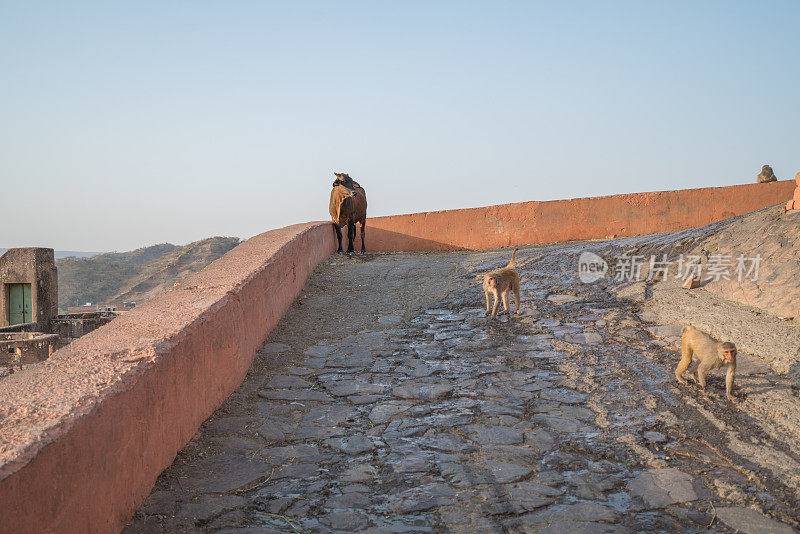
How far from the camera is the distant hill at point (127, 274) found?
41.7 metres

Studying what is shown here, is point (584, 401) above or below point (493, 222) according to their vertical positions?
below

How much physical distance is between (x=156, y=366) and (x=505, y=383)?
2719 millimetres

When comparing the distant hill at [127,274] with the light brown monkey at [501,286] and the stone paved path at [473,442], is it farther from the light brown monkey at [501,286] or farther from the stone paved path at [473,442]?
the stone paved path at [473,442]

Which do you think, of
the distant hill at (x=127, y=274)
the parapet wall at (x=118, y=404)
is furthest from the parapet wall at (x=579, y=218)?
the distant hill at (x=127, y=274)

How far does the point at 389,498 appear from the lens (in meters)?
2.90

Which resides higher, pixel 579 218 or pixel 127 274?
pixel 579 218

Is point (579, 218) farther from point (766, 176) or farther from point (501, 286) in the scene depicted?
point (501, 286)

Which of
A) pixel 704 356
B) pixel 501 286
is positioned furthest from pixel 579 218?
pixel 704 356

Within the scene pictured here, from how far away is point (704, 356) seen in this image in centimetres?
433

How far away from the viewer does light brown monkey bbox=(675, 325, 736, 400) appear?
13.7 ft

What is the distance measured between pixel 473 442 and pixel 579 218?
11186 mm

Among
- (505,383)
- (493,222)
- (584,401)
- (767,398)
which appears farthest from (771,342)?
(493,222)

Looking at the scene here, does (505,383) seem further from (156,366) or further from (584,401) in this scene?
(156,366)

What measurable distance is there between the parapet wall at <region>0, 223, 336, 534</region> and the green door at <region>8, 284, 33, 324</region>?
1937cm
